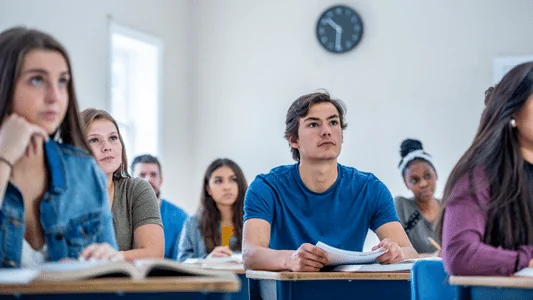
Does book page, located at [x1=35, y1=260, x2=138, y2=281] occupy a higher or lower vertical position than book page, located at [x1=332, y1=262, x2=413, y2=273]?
higher

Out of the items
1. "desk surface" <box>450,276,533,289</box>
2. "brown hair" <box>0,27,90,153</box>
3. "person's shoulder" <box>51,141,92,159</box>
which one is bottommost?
"desk surface" <box>450,276,533,289</box>

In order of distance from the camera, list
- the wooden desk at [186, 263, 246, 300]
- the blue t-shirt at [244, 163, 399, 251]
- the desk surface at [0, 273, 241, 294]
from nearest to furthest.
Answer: the desk surface at [0, 273, 241, 294]
the blue t-shirt at [244, 163, 399, 251]
the wooden desk at [186, 263, 246, 300]

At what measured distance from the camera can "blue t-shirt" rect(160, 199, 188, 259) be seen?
16.6 feet

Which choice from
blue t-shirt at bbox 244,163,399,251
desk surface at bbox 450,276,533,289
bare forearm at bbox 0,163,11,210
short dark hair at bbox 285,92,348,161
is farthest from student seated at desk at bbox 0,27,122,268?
short dark hair at bbox 285,92,348,161

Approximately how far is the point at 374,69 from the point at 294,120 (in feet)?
12.9

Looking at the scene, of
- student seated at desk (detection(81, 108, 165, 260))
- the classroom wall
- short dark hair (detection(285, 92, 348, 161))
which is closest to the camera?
student seated at desk (detection(81, 108, 165, 260))

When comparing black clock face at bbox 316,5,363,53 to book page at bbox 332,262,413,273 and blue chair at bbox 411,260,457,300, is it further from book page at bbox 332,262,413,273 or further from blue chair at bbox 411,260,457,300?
blue chair at bbox 411,260,457,300

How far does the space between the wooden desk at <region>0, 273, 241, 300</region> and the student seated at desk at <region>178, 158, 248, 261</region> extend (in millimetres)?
3484

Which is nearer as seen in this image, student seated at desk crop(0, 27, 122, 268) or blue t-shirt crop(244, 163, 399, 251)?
student seated at desk crop(0, 27, 122, 268)

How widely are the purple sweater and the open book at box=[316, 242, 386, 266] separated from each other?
1.49 ft

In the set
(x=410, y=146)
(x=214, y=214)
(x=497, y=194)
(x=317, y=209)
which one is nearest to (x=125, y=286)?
(x=497, y=194)

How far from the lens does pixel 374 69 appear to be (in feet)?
23.4

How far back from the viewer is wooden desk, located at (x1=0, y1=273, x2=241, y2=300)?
1.30m

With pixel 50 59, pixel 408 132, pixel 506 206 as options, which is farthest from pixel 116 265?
pixel 408 132
